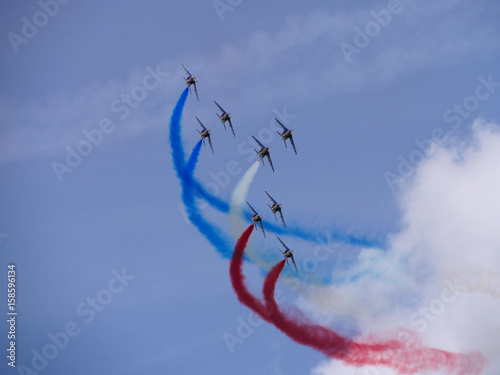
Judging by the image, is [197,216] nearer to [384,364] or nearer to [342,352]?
[342,352]

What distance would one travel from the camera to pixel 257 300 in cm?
8956

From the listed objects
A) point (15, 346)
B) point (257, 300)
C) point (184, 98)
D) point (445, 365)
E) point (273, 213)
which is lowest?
point (15, 346)

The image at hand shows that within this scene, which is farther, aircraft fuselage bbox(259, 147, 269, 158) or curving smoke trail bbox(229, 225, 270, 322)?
aircraft fuselage bbox(259, 147, 269, 158)

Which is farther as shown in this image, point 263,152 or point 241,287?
point 263,152

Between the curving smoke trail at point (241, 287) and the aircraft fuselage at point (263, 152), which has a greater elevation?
the aircraft fuselage at point (263, 152)

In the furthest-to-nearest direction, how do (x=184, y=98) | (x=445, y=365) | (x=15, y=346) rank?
(x=184, y=98)
(x=15, y=346)
(x=445, y=365)

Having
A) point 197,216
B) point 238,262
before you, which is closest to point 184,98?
point 197,216

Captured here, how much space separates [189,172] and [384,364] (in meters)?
42.0

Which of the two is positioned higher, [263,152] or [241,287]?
[263,152]

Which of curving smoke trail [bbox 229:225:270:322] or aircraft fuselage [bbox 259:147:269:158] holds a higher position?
aircraft fuselage [bbox 259:147:269:158]

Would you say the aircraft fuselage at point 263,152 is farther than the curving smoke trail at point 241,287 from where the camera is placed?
Yes

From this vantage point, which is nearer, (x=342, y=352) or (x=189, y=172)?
(x=342, y=352)

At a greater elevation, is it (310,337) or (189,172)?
(189,172)

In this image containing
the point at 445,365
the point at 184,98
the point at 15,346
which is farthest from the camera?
the point at 184,98
